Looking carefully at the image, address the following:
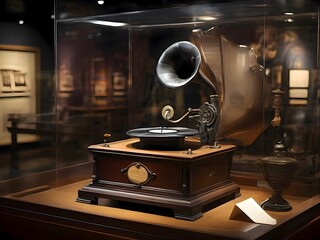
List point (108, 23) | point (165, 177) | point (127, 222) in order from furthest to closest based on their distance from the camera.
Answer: point (108, 23) → point (165, 177) → point (127, 222)

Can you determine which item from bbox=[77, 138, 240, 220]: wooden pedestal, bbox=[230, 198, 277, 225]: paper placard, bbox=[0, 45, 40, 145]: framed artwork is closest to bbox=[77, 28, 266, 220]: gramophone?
bbox=[77, 138, 240, 220]: wooden pedestal

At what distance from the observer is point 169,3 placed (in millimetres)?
3221

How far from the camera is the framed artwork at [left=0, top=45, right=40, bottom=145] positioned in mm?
3145

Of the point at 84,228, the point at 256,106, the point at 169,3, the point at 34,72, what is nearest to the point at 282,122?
the point at 256,106

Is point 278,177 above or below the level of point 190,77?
below

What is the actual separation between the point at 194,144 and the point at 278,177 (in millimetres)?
547

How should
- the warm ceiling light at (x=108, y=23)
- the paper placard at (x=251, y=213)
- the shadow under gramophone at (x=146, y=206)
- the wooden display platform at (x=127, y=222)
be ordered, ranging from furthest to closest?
the warm ceiling light at (x=108, y=23) < the shadow under gramophone at (x=146, y=206) < the paper placard at (x=251, y=213) < the wooden display platform at (x=127, y=222)

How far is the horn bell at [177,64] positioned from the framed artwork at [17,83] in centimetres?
85

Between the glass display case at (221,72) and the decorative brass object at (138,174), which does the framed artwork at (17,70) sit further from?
the decorative brass object at (138,174)

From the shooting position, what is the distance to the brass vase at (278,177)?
2863 millimetres

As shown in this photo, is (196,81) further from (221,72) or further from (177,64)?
(221,72)

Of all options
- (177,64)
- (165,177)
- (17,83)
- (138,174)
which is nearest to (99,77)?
(17,83)

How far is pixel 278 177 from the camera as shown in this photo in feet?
9.48

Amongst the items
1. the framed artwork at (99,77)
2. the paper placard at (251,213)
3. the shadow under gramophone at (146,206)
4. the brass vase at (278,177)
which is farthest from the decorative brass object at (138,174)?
the framed artwork at (99,77)
